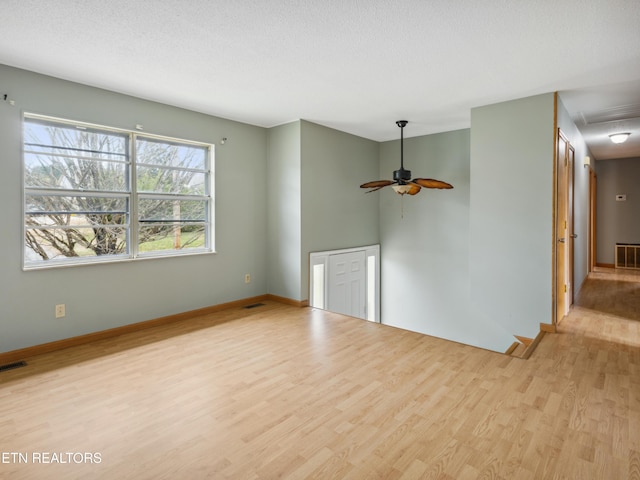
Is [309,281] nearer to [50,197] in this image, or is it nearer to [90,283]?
[90,283]

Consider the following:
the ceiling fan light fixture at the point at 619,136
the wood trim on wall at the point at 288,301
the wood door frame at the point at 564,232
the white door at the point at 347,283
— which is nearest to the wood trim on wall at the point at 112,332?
the wood trim on wall at the point at 288,301

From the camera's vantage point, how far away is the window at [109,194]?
11.5 feet

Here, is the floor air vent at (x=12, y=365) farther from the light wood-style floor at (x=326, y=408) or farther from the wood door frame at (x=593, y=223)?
the wood door frame at (x=593, y=223)

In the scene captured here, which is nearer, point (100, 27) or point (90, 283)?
point (100, 27)

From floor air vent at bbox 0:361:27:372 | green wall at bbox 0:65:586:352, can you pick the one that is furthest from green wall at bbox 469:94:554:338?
floor air vent at bbox 0:361:27:372

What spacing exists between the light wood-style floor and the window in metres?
1.04

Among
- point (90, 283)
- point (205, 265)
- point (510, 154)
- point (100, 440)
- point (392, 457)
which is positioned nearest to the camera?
point (392, 457)

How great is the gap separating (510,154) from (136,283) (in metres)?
4.44

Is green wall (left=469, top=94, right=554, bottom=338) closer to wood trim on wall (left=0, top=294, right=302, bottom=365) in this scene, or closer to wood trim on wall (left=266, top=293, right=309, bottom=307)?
wood trim on wall (left=266, top=293, right=309, bottom=307)

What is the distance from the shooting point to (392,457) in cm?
197

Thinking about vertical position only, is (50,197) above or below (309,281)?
above

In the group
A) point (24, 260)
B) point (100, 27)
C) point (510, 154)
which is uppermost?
point (100, 27)

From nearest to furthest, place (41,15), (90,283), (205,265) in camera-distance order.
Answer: (41,15) → (90,283) → (205,265)

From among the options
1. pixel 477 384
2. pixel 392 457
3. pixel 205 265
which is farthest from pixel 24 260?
pixel 477 384
